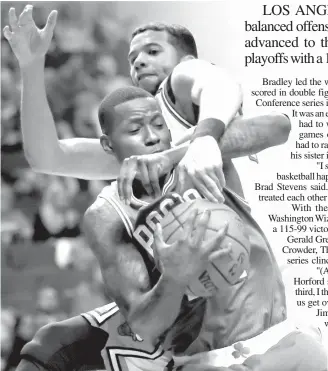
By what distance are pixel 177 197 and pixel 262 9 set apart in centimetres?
68

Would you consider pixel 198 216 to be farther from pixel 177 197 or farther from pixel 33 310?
pixel 33 310

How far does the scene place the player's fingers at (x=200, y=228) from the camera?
171 cm

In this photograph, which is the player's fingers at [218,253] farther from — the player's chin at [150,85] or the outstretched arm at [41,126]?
the player's chin at [150,85]

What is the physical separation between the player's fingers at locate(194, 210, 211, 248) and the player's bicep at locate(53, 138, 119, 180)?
1.80ft

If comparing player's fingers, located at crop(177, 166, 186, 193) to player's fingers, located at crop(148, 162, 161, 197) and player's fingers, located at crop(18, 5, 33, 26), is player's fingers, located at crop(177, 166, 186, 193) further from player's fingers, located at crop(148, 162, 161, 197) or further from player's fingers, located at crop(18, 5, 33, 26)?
player's fingers, located at crop(18, 5, 33, 26)

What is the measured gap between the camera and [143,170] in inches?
76.7

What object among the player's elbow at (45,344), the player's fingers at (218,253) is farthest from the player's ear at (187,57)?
the player's elbow at (45,344)

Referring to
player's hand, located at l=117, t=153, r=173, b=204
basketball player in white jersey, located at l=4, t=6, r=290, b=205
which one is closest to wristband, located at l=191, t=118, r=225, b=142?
basketball player in white jersey, located at l=4, t=6, r=290, b=205

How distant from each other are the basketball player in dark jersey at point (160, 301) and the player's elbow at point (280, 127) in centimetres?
21

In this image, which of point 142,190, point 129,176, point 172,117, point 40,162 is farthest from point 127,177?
point 40,162

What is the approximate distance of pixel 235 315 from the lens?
1971mm

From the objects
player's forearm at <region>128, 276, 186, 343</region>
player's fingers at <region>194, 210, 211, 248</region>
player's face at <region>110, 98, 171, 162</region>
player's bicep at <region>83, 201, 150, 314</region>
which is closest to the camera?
player's fingers at <region>194, 210, 211, 248</region>

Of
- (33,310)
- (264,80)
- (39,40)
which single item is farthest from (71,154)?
(264,80)

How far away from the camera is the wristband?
201cm
